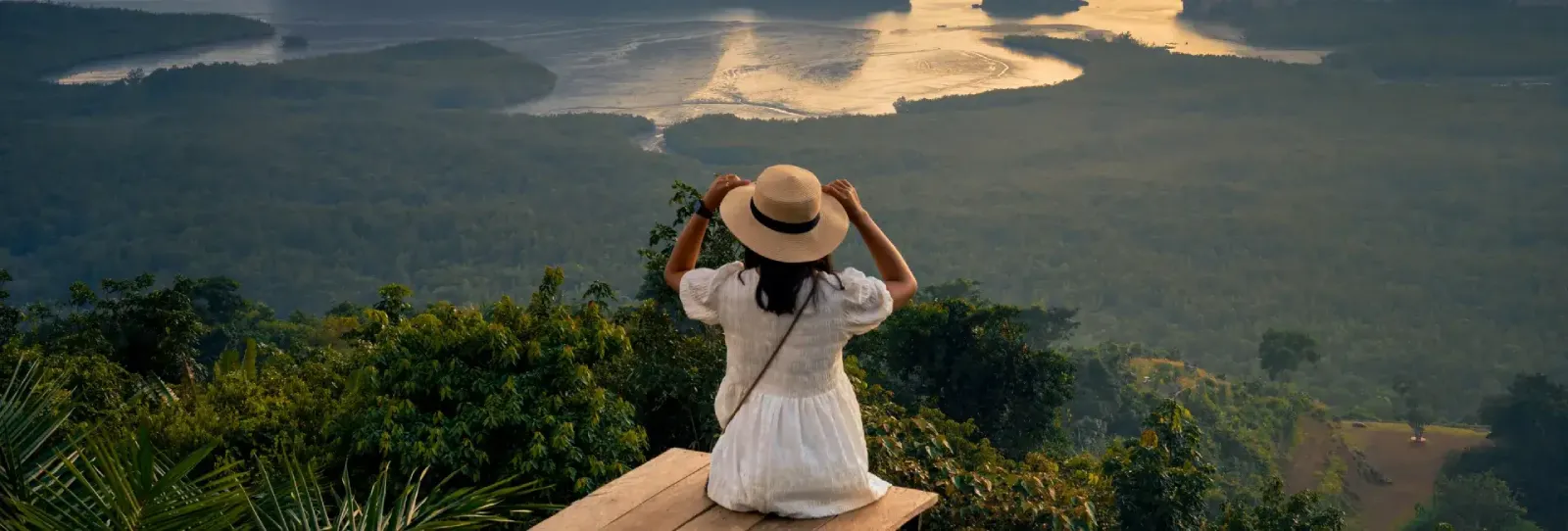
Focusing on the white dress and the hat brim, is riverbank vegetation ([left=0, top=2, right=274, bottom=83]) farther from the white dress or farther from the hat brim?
the hat brim

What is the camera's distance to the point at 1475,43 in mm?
123062

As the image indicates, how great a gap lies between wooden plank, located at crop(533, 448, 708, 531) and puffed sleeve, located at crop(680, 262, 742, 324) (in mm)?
615

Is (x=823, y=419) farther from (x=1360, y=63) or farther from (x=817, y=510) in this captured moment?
(x=1360, y=63)

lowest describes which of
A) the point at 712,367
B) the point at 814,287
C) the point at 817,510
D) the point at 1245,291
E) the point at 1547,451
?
the point at 1245,291

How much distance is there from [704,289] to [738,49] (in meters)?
114

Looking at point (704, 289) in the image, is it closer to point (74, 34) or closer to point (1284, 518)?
point (1284, 518)

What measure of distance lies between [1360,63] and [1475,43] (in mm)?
12721

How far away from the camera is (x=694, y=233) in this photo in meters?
3.77

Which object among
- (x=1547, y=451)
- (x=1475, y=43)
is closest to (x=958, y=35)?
(x=1475, y=43)

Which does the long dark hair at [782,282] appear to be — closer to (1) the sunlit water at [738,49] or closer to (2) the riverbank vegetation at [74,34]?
(1) the sunlit water at [738,49]

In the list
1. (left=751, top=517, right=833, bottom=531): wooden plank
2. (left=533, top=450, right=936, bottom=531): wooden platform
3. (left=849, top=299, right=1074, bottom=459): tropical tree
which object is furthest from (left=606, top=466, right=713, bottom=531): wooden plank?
(left=849, top=299, right=1074, bottom=459): tropical tree

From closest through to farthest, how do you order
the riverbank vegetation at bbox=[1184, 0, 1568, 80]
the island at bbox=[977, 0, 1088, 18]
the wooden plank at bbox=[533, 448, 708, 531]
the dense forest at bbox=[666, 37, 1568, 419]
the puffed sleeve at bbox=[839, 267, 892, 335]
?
the puffed sleeve at bbox=[839, 267, 892, 335]
the wooden plank at bbox=[533, 448, 708, 531]
the dense forest at bbox=[666, 37, 1568, 419]
the riverbank vegetation at bbox=[1184, 0, 1568, 80]
the island at bbox=[977, 0, 1088, 18]

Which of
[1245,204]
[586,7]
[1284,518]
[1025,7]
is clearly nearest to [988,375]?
[1284,518]

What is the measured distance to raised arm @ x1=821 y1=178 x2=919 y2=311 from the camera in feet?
11.9
